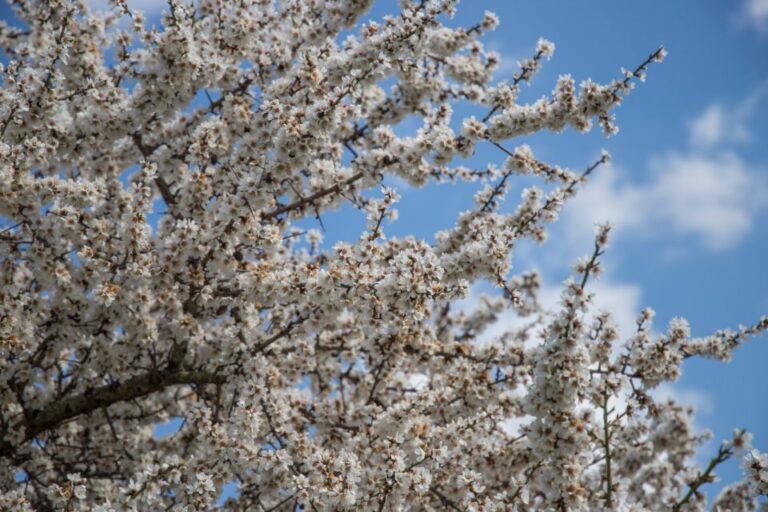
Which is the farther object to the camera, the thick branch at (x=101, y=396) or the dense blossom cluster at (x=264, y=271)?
the thick branch at (x=101, y=396)

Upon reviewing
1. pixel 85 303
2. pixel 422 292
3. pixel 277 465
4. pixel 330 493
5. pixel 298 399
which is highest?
pixel 85 303

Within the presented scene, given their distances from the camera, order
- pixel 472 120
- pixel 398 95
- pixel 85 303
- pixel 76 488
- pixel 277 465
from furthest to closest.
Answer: pixel 398 95 → pixel 85 303 → pixel 472 120 → pixel 277 465 → pixel 76 488

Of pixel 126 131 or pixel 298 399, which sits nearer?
pixel 126 131

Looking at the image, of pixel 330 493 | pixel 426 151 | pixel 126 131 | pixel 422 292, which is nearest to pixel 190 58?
pixel 126 131

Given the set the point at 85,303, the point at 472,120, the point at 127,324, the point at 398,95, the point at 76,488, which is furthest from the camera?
the point at 398,95

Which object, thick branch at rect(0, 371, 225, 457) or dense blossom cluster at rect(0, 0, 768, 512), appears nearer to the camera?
dense blossom cluster at rect(0, 0, 768, 512)

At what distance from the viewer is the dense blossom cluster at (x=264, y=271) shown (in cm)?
628

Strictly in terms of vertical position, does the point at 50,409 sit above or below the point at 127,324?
below

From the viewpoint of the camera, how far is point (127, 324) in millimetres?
7949

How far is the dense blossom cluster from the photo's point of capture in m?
6.28

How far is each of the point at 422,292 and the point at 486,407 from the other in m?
2.65

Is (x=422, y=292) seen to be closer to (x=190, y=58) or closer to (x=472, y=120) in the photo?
(x=472, y=120)

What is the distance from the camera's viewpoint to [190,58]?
23.4 ft

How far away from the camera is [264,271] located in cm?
663
